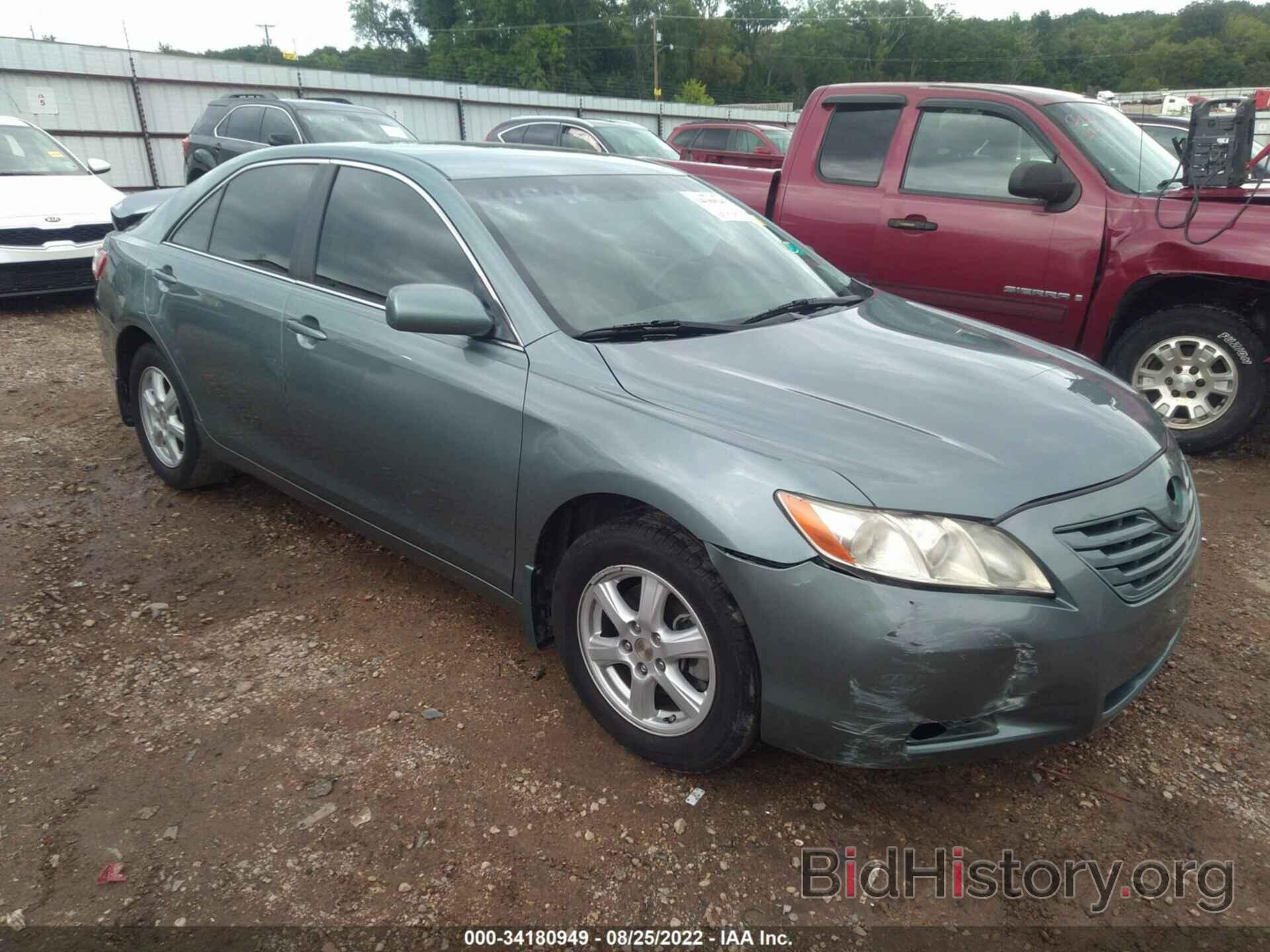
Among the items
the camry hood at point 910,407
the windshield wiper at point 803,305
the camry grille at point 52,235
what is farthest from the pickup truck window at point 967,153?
the camry grille at point 52,235

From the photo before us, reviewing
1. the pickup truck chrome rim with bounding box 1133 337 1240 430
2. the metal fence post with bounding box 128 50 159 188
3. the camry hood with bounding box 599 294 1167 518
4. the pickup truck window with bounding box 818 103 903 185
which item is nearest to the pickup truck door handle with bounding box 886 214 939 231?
the pickup truck window with bounding box 818 103 903 185

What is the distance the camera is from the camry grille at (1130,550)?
216 cm

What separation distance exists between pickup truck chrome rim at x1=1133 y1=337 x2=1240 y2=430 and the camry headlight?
355 centimetres

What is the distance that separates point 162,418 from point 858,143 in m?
4.43

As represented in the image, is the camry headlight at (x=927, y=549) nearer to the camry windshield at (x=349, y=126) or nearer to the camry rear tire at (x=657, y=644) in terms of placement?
the camry rear tire at (x=657, y=644)

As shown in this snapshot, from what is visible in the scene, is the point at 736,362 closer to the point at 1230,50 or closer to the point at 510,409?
the point at 510,409

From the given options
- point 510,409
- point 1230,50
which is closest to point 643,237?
point 510,409

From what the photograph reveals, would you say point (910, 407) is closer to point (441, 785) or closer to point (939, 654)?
point (939, 654)

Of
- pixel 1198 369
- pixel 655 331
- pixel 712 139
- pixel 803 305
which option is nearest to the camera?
pixel 655 331

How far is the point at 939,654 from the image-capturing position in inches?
80.7

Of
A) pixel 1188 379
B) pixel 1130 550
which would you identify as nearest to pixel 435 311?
pixel 1130 550

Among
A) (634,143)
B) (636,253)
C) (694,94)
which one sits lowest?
(694,94)

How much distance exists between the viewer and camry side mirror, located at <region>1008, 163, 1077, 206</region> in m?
4.96

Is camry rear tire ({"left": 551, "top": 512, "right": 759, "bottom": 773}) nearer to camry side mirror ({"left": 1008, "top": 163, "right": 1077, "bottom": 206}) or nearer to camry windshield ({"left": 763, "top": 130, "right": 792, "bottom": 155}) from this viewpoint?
camry side mirror ({"left": 1008, "top": 163, "right": 1077, "bottom": 206})
